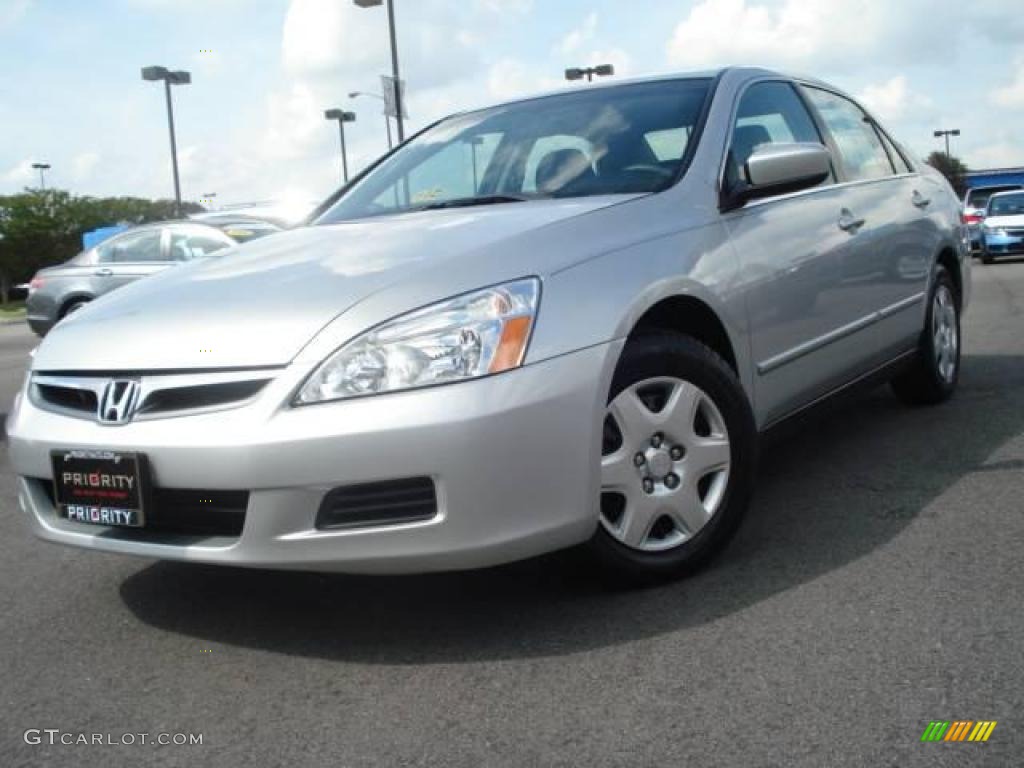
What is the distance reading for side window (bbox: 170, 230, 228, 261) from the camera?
1128cm

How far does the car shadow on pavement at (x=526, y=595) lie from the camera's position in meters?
2.86

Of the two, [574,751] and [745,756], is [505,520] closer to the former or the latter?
[574,751]

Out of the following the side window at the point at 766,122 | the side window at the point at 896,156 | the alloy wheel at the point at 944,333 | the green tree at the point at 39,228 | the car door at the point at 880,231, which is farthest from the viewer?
the green tree at the point at 39,228

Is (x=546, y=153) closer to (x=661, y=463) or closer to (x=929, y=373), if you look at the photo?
(x=661, y=463)

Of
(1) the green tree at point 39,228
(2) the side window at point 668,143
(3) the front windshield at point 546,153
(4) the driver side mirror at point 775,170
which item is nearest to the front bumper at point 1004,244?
(3) the front windshield at point 546,153

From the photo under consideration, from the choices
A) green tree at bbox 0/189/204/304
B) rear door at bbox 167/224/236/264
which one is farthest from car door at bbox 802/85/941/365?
green tree at bbox 0/189/204/304

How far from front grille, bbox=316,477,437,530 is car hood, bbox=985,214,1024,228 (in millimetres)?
21222

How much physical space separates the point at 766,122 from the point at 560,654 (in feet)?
7.52

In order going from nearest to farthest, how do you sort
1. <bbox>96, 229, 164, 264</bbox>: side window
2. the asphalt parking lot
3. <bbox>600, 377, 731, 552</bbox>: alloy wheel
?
the asphalt parking lot < <bbox>600, 377, 731, 552</bbox>: alloy wheel < <bbox>96, 229, 164, 264</bbox>: side window

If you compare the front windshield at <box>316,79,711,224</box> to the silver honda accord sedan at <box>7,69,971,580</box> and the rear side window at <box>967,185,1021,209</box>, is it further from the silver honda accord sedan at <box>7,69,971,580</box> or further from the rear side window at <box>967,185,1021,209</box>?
the rear side window at <box>967,185,1021,209</box>

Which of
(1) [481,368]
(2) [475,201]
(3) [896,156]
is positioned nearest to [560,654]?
(1) [481,368]

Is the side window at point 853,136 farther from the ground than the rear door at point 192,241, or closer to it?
farther from the ground

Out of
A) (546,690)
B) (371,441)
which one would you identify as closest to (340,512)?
(371,441)

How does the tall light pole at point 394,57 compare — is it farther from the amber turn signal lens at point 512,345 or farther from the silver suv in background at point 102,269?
the amber turn signal lens at point 512,345
